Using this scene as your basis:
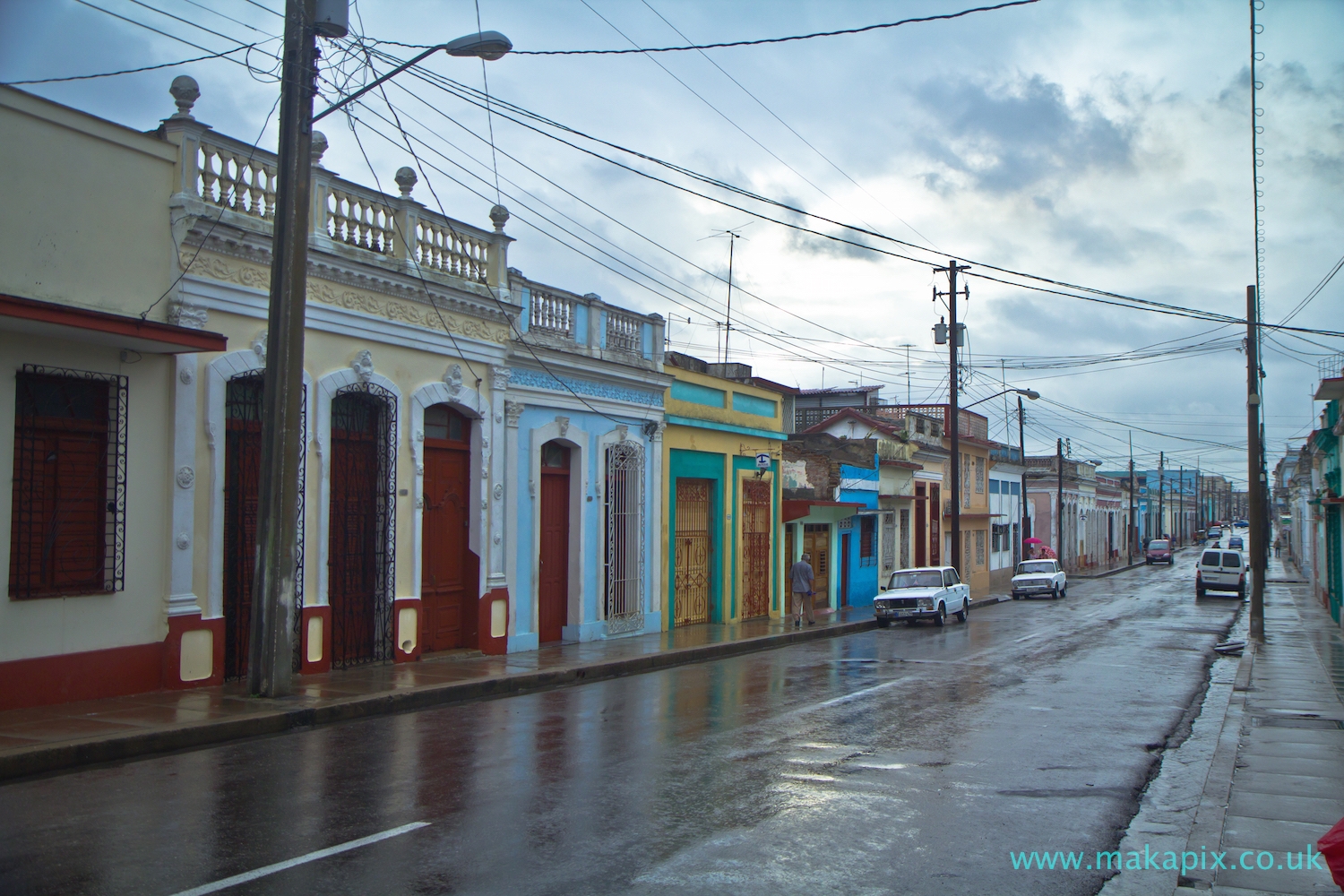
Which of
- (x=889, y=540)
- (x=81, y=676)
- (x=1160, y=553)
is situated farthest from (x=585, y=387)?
(x=1160, y=553)

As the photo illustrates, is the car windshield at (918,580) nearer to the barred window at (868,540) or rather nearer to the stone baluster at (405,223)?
the barred window at (868,540)

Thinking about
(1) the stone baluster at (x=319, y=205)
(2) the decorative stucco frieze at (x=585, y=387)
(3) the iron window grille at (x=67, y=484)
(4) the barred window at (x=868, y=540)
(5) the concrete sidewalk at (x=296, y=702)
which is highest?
(1) the stone baluster at (x=319, y=205)

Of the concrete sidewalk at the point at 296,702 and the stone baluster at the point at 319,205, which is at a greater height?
the stone baluster at the point at 319,205

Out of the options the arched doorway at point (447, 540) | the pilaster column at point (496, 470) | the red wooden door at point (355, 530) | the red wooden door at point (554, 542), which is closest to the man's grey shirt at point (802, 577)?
the red wooden door at point (554, 542)

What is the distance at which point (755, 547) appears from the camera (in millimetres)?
27516

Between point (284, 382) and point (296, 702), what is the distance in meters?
3.52

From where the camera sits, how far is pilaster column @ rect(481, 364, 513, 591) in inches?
699

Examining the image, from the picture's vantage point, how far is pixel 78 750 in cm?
922

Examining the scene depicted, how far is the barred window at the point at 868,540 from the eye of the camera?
3603 cm

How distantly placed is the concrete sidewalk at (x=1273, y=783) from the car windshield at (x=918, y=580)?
36.5ft

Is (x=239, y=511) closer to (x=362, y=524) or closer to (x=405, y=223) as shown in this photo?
(x=362, y=524)

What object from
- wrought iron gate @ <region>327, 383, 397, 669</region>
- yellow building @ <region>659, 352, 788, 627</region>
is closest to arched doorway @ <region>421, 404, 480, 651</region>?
wrought iron gate @ <region>327, 383, 397, 669</region>

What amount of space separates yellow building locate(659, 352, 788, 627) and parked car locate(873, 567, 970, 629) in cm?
283

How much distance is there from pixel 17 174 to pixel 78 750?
5.99m
